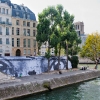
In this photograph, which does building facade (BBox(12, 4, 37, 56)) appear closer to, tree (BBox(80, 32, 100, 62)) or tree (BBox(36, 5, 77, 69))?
tree (BBox(36, 5, 77, 69))

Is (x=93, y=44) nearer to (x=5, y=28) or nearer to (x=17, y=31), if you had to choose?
(x=17, y=31)

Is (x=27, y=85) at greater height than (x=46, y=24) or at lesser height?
lesser

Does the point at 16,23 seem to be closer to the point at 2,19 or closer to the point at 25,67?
the point at 2,19

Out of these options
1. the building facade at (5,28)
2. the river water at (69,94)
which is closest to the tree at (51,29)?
the building facade at (5,28)

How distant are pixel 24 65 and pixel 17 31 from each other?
17932 millimetres

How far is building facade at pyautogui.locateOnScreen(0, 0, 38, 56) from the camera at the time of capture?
6238 cm

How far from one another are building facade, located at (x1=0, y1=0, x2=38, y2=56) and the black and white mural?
11480 millimetres

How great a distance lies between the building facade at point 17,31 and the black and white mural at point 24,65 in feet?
37.7

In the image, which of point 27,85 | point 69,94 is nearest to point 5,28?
point 27,85

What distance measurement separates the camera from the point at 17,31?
6544 cm

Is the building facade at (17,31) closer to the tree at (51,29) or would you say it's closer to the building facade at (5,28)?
the building facade at (5,28)

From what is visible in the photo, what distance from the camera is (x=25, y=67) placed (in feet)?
165

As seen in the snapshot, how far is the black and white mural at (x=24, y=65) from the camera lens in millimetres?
45763

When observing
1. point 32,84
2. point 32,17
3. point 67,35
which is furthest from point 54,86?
point 32,17
